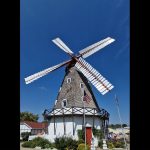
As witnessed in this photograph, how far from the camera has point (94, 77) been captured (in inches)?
817

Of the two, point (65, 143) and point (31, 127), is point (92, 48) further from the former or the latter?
point (31, 127)

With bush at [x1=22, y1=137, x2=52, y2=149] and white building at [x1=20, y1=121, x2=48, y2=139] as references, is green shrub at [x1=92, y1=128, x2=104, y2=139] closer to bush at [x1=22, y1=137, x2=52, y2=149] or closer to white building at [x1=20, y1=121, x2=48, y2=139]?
bush at [x1=22, y1=137, x2=52, y2=149]

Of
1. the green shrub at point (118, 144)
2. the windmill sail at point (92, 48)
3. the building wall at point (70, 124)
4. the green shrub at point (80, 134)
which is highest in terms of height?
the windmill sail at point (92, 48)

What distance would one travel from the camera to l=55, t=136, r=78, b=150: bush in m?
20.8

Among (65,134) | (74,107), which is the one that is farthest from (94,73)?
(65,134)

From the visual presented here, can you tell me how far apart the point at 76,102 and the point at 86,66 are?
106 inches

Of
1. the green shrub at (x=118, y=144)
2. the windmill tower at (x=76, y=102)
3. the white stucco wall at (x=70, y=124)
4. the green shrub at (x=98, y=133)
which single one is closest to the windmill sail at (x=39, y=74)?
the windmill tower at (x=76, y=102)

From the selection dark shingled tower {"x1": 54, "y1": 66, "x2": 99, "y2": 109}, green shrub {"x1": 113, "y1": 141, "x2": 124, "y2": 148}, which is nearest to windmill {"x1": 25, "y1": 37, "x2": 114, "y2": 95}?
dark shingled tower {"x1": 54, "y1": 66, "x2": 99, "y2": 109}

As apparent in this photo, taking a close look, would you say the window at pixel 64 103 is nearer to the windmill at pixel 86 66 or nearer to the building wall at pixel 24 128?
the windmill at pixel 86 66

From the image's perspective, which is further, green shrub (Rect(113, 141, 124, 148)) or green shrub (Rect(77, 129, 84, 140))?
green shrub (Rect(113, 141, 124, 148))

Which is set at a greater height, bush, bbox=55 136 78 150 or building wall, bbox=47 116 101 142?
building wall, bbox=47 116 101 142

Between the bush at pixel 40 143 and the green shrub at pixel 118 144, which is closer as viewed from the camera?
the bush at pixel 40 143

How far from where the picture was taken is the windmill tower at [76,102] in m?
21.7
